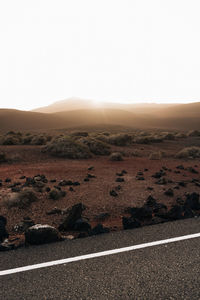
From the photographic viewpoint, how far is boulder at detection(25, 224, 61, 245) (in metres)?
4.37

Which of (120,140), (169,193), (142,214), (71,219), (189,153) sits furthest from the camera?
(120,140)

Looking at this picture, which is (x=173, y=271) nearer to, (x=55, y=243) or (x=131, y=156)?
(x=55, y=243)

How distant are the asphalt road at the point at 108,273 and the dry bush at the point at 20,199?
116 inches

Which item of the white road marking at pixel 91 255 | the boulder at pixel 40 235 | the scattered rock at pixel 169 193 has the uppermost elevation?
the boulder at pixel 40 235

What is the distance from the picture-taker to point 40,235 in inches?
174

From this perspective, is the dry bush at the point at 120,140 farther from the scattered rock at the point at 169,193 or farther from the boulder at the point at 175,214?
the boulder at the point at 175,214

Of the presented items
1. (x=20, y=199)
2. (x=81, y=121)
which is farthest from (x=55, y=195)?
(x=81, y=121)

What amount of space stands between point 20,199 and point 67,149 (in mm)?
9455

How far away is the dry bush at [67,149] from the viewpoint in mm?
15992

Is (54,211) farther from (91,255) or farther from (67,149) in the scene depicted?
(67,149)

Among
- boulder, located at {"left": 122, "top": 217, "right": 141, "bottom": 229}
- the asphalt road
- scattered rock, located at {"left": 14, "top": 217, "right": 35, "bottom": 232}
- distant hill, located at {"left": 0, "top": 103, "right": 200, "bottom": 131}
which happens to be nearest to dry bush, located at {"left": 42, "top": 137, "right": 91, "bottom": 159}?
scattered rock, located at {"left": 14, "top": 217, "right": 35, "bottom": 232}

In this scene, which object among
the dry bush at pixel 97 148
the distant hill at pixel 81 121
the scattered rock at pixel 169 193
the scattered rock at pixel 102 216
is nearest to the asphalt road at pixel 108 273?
the scattered rock at pixel 102 216

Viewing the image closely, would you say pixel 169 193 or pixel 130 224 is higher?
pixel 130 224

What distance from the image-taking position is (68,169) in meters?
12.3
